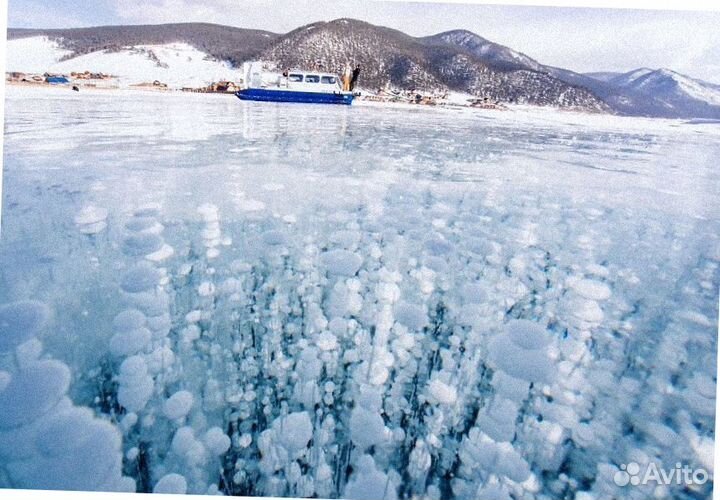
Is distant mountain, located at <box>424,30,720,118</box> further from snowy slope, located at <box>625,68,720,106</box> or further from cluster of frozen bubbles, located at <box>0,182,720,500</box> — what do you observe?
cluster of frozen bubbles, located at <box>0,182,720,500</box>

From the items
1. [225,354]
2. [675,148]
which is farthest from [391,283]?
[675,148]

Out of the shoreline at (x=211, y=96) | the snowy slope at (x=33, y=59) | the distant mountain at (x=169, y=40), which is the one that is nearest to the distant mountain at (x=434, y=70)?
the shoreline at (x=211, y=96)

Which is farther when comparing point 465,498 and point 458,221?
point 458,221

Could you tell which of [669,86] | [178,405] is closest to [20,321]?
[178,405]

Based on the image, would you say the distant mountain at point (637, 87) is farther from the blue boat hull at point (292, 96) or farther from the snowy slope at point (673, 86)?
the blue boat hull at point (292, 96)

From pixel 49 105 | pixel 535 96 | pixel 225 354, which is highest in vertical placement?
pixel 535 96

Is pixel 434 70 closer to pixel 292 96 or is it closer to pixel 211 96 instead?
pixel 292 96

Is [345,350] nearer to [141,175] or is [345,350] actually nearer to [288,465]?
[288,465]
